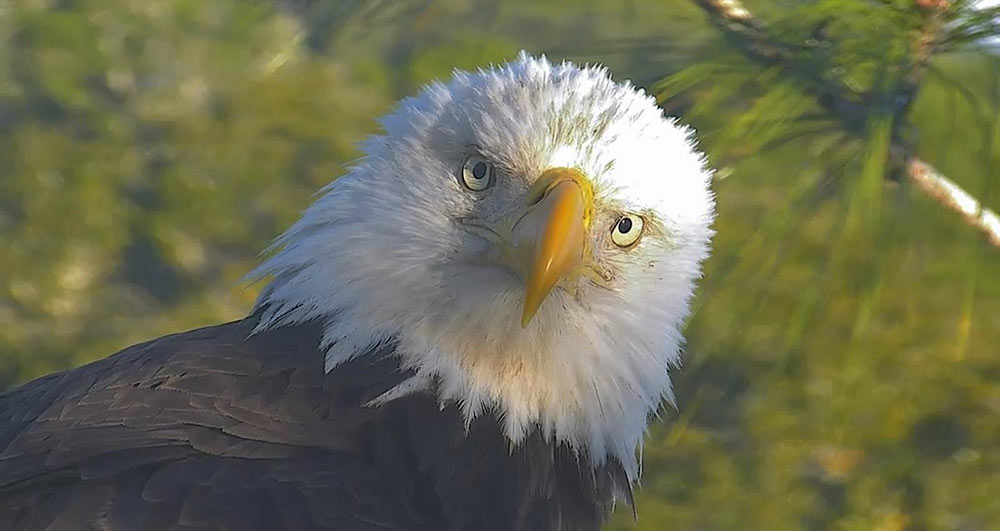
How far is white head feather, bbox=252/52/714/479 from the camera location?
1.85 m

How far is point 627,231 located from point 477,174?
242 millimetres

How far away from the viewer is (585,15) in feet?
11.2

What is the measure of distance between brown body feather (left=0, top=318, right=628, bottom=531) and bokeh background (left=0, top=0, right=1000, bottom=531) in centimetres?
50

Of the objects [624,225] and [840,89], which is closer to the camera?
[624,225]

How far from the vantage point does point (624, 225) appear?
1.88m

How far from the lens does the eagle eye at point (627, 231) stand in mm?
1877

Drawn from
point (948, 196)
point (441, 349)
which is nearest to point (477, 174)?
point (441, 349)

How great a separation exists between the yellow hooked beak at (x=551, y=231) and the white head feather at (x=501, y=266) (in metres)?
0.04

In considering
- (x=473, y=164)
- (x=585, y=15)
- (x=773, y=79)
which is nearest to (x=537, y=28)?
(x=585, y=15)

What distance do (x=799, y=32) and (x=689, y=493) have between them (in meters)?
2.30

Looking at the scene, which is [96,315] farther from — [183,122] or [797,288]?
[797,288]

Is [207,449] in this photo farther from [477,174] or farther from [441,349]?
[477,174]

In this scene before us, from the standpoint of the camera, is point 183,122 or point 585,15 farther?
point 183,122

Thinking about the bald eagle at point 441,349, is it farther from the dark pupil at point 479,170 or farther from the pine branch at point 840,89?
the pine branch at point 840,89
